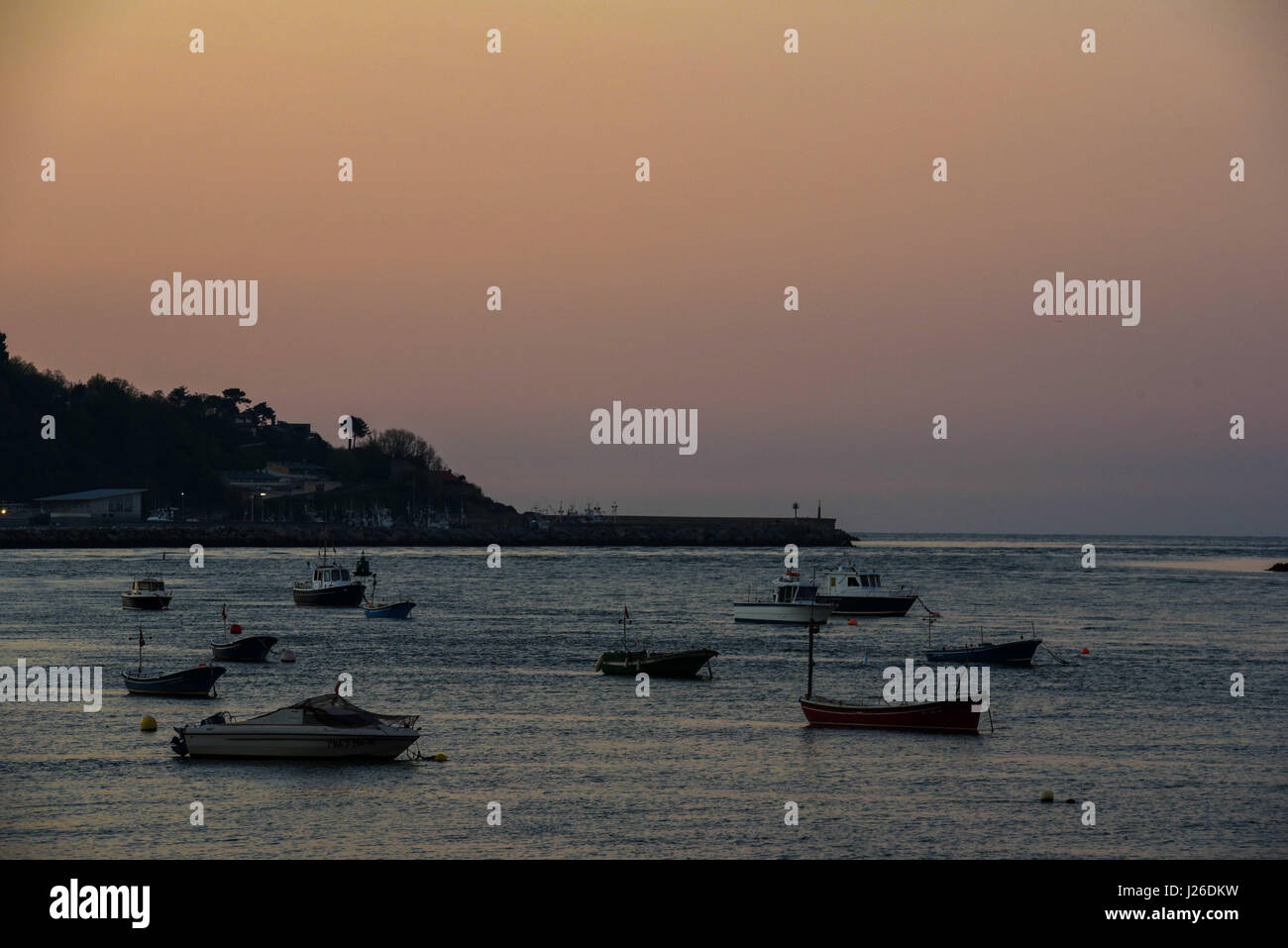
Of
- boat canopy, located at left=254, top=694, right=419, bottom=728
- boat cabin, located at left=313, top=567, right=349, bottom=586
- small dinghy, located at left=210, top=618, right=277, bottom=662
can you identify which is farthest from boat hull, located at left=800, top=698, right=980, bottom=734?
boat cabin, located at left=313, top=567, right=349, bottom=586

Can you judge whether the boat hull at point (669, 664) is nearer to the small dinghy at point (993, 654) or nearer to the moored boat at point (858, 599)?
the small dinghy at point (993, 654)

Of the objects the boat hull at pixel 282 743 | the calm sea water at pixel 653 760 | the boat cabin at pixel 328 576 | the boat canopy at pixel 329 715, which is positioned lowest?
the calm sea water at pixel 653 760

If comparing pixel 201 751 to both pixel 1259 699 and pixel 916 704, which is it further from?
pixel 1259 699

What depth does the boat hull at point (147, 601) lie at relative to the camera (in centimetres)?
10025

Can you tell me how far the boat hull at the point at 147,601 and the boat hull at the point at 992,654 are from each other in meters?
60.4

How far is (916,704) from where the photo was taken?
4588 cm

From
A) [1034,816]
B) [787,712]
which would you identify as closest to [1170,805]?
[1034,816]

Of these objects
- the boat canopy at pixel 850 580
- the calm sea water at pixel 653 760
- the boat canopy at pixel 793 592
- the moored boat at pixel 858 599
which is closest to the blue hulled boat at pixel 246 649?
the calm sea water at pixel 653 760

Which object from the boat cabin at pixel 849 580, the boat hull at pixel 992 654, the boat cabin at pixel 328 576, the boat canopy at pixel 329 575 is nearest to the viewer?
the boat hull at pixel 992 654

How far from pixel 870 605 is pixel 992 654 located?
35078 mm

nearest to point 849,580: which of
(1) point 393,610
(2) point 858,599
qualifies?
(2) point 858,599

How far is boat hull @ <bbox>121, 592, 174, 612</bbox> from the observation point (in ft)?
329

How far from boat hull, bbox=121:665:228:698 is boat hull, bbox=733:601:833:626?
156 feet
